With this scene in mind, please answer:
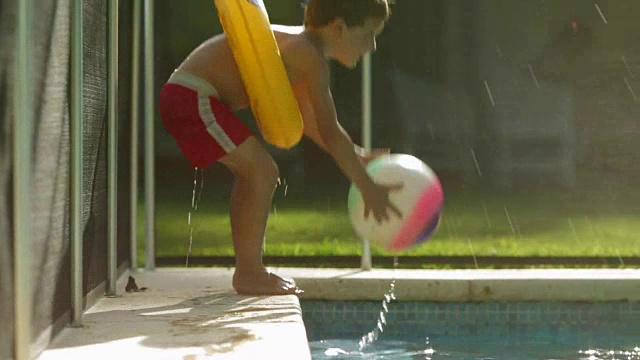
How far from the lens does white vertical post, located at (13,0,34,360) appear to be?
2912 mm

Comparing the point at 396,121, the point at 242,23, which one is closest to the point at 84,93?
the point at 242,23

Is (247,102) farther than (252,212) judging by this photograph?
Yes

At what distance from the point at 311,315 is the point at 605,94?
235 centimetres

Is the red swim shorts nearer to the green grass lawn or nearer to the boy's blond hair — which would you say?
the boy's blond hair

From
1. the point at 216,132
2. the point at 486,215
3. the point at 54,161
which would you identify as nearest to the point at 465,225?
the point at 486,215

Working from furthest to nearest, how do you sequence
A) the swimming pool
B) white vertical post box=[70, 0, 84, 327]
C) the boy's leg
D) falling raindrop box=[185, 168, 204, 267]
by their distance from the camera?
falling raindrop box=[185, 168, 204, 267]
the swimming pool
the boy's leg
white vertical post box=[70, 0, 84, 327]

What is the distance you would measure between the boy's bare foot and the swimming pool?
588 millimetres

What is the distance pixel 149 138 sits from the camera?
A: 20.2 ft

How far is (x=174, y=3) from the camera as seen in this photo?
6.42 m

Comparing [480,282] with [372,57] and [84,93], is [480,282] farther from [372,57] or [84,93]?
[84,93]

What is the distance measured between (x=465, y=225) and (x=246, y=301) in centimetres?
246

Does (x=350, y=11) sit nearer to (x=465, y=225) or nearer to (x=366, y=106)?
(x=366, y=106)

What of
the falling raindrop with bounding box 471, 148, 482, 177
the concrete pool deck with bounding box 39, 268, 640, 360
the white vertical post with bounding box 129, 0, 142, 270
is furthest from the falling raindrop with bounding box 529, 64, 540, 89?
the white vertical post with bounding box 129, 0, 142, 270

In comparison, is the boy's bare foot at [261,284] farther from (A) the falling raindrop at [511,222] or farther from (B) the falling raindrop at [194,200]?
(A) the falling raindrop at [511,222]
